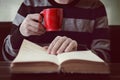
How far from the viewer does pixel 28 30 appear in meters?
1.42

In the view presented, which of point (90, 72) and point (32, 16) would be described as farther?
point (32, 16)

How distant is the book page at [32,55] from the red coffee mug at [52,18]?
174mm

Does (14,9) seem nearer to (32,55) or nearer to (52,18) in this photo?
(52,18)

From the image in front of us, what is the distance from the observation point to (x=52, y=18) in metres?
1.33

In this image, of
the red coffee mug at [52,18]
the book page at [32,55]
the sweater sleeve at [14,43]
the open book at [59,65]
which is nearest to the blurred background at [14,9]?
the sweater sleeve at [14,43]

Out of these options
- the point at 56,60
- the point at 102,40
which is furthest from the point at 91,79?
the point at 102,40

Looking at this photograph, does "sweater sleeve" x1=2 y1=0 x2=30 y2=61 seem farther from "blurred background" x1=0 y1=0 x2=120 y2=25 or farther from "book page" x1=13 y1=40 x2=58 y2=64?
"blurred background" x1=0 y1=0 x2=120 y2=25

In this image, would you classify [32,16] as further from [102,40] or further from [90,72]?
[90,72]

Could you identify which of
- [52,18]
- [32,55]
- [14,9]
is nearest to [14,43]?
[52,18]

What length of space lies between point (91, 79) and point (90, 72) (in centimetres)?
4

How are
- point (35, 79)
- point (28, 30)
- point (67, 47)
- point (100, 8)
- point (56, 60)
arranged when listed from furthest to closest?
1. point (100, 8)
2. point (28, 30)
3. point (67, 47)
4. point (56, 60)
5. point (35, 79)

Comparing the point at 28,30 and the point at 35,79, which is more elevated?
the point at 35,79

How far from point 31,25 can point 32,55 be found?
382mm

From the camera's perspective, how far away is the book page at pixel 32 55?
0.96 metres
